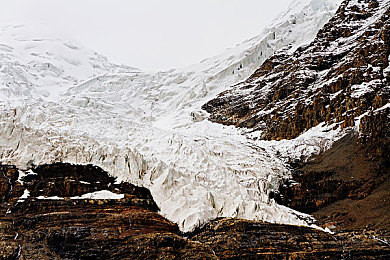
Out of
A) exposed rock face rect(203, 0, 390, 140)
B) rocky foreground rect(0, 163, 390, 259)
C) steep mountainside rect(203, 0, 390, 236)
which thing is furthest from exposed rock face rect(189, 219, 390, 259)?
exposed rock face rect(203, 0, 390, 140)

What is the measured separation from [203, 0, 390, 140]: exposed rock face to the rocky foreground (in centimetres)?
1675

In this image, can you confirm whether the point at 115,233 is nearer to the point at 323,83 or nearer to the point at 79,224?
the point at 79,224

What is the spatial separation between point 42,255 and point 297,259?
32.3 feet

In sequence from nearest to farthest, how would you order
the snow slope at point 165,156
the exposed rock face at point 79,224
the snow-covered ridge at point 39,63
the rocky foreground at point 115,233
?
the exposed rock face at point 79,224 < the rocky foreground at point 115,233 < the snow slope at point 165,156 < the snow-covered ridge at point 39,63

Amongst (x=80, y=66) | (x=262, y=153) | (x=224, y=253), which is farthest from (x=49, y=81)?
(x=224, y=253)

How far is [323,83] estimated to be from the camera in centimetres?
3347

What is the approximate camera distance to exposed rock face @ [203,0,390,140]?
2888 cm

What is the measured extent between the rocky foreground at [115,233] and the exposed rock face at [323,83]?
16746mm

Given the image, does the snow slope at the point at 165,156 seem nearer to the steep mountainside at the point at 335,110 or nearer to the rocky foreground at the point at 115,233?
the steep mountainside at the point at 335,110

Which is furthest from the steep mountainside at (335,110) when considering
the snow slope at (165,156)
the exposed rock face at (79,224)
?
the exposed rock face at (79,224)

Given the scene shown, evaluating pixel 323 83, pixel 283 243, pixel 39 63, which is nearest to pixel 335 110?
pixel 323 83

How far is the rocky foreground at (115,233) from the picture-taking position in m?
11.0

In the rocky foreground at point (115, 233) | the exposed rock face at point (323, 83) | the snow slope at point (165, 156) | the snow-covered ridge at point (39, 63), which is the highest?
the exposed rock face at point (323, 83)

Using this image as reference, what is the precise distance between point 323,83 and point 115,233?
29.3 m
